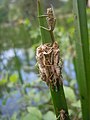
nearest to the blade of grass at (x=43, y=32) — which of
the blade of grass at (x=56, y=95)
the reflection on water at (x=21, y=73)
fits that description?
the blade of grass at (x=56, y=95)

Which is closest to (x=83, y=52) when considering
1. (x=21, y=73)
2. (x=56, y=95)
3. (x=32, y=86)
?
(x=56, y=95)

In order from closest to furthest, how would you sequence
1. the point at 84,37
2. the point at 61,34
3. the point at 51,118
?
the point at 84,37 < the point at 51,118 < the point at 61,34

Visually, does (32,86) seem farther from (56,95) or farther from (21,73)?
(21,73)

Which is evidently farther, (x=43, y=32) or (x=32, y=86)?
(x=32, y=86)

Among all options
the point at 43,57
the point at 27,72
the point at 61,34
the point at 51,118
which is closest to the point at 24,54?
the point at 27,72

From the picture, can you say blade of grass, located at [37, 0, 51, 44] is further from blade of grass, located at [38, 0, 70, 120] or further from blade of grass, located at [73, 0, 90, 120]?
blade of grass, located at [73, 0, 90, 120]

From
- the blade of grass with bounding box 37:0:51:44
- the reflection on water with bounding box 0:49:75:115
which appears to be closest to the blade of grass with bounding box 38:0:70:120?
the blade of grass with bounding box 37:0:51:44

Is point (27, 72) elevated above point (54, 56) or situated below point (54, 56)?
below

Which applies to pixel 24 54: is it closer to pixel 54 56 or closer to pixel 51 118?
pixel 51 118
